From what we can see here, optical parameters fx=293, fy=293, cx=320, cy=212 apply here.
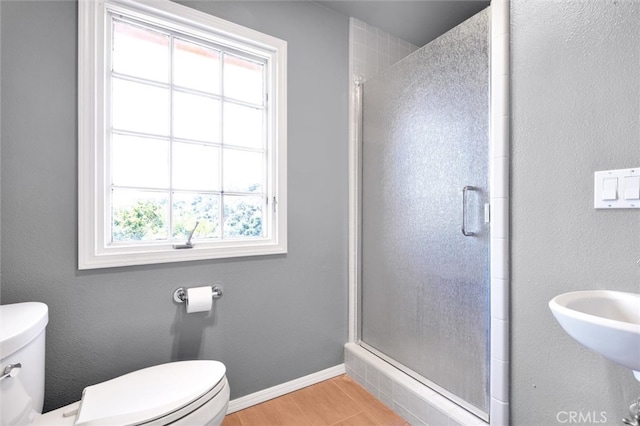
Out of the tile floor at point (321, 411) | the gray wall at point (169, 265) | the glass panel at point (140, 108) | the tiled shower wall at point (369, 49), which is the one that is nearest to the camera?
the gray wall at point (169, 265)

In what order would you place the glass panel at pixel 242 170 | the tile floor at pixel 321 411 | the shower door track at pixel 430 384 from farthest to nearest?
the glass panel at pixel 242 170
the tile floor at pixel 321 411
the shower door track at pixel 430 384

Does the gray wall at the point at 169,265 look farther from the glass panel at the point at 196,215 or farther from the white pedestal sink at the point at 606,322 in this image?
the white pedestal sink at the point at 606,322

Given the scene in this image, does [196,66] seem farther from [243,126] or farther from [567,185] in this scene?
[567,185]

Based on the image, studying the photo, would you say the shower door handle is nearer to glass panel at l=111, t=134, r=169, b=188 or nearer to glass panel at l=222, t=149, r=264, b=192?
glass panel at l=222, t=149, r=264, b=192

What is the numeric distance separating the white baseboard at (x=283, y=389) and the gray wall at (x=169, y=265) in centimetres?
4

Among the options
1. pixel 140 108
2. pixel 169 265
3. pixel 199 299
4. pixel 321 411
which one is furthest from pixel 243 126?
pixel 321 411

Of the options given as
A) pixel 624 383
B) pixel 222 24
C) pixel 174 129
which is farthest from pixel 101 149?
pixel 624 383

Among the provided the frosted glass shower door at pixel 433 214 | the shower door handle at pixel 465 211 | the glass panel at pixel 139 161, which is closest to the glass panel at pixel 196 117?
the glass panel at pixel 139 161

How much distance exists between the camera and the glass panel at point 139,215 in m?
1.38

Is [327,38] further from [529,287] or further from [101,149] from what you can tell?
[529,287]

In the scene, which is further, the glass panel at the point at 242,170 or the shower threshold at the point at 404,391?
the glass panel at the point at 242,170

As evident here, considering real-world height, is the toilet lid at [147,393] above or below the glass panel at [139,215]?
below

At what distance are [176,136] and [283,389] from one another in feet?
5.01

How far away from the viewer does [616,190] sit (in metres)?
0.92
